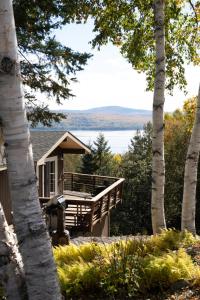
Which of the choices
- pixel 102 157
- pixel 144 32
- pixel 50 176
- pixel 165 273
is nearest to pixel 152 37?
pixel 144 32

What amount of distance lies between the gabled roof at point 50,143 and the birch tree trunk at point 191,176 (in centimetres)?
1008

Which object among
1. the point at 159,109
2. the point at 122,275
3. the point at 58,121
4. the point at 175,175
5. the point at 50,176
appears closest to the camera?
the point at 122,275

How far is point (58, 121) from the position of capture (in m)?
14.5

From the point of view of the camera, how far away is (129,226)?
41719 mm

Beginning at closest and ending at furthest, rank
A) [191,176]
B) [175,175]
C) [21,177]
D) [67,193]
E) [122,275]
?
[21,177] < [122,275] < [191,176] < [67,193] < [175,175]

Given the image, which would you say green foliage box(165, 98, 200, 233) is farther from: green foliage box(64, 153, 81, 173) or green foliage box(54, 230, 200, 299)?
green foliage box(54, 230, 200, 299)

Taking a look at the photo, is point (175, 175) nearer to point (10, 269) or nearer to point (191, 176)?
point (191, 176)

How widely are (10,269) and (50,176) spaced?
19.2 meters

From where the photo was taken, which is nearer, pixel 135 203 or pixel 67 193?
pixel 67 193

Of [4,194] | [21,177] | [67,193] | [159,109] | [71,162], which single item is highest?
[159,109]

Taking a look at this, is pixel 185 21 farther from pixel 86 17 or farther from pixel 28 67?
pixel 28 67

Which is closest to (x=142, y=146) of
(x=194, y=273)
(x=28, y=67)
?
(x=28, y=67)

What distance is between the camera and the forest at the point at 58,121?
4.43 m

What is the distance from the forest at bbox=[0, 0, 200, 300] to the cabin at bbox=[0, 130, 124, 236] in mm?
5211
